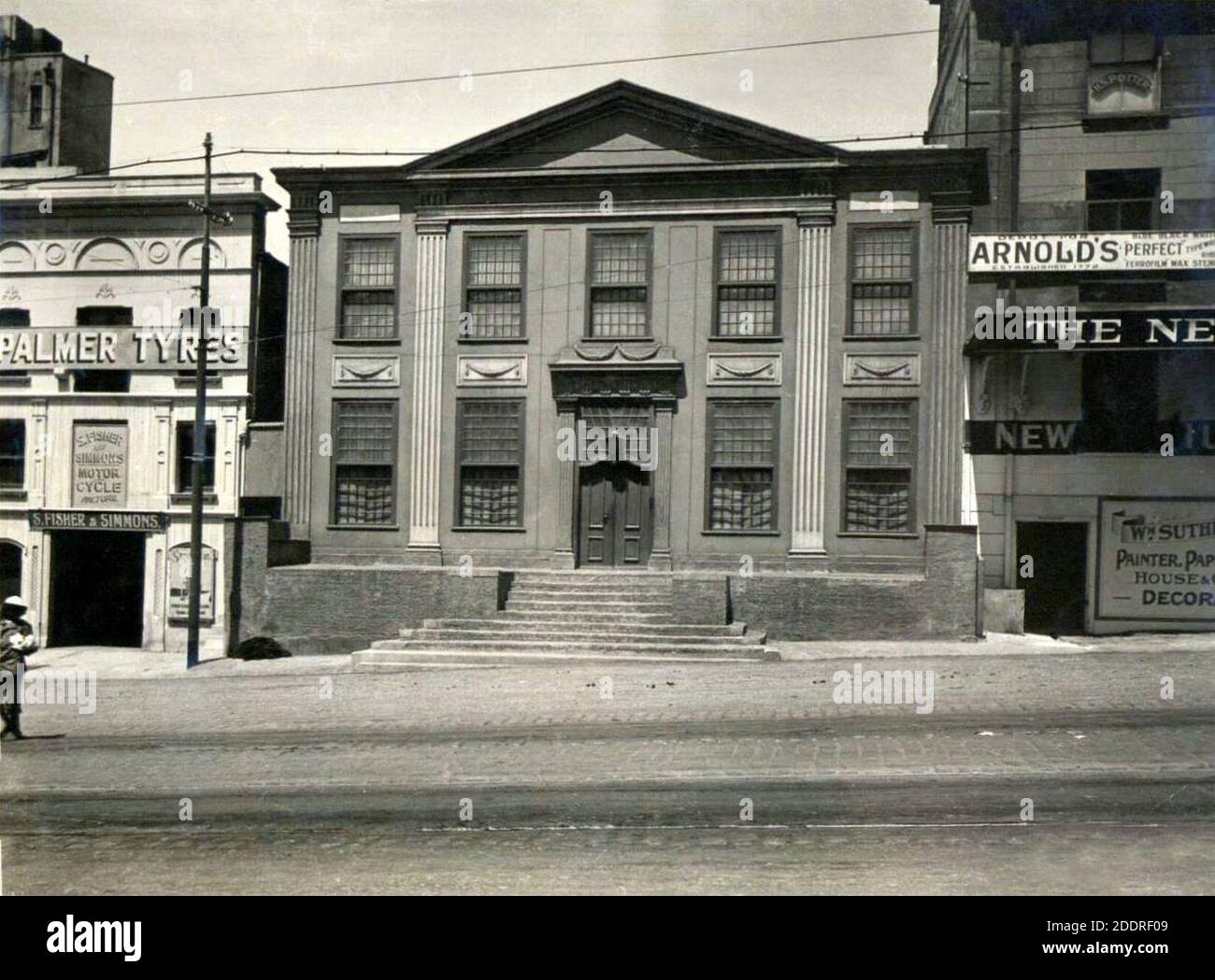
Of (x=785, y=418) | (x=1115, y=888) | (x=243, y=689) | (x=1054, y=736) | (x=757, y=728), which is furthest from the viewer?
(x=785, y=418)

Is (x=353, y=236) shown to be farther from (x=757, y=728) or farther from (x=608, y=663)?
(x=757, y=728)

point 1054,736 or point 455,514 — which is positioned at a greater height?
point 455,514

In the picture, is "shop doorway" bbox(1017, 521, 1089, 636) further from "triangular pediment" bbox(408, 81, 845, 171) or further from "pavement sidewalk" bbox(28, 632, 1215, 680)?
"triangular pediment" bbox(408, 81, 845, 171)

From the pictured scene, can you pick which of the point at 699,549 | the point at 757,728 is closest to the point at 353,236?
the point at 699,549

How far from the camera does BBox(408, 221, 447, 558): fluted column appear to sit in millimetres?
21281

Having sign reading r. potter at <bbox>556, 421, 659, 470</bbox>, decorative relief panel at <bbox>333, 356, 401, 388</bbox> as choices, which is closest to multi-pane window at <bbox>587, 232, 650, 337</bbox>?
sign reading r. potter at <bbox>556, 421, 659, 470</bbox>

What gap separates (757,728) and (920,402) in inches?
370

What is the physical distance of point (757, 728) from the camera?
12.3 meters

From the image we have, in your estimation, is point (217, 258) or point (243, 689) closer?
point (243, 689)

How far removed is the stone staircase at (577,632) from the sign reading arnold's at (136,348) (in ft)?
27.8

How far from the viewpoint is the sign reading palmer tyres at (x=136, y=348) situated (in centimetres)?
2377

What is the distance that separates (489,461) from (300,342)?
4442 millimetres

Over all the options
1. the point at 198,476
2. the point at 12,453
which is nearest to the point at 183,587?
the point at 198,476

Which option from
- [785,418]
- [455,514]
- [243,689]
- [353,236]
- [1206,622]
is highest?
[353,236]
